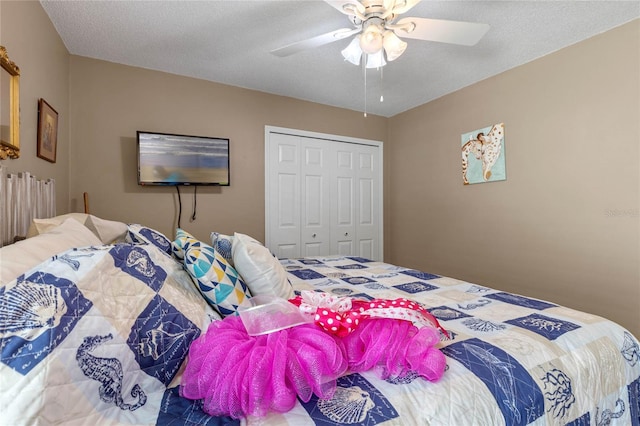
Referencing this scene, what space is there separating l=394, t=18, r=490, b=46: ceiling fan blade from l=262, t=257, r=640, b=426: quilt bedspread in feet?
4.62

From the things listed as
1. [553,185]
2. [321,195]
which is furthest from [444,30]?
[321,195]

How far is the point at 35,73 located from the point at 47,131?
0.35 metres

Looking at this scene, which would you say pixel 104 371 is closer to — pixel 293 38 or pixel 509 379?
pixel 509 379

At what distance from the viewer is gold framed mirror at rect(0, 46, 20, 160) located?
4.47 ft

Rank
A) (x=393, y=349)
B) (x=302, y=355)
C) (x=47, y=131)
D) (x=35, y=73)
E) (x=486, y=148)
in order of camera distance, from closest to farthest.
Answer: (x=302, y=355), (x=393, y=349), (x=35, y=73), (x=47, y=131), (x=486, y=148)

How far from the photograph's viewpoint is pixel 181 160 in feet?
9.34

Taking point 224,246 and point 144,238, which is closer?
point 144,238

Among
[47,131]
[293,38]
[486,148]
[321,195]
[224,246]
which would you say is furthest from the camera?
[321,195]

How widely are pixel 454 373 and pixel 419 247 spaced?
301 centimetres

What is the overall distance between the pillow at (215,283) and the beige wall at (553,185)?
102 inches

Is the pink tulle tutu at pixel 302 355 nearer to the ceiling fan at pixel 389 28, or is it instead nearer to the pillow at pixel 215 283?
the pillow at pixel 215 283

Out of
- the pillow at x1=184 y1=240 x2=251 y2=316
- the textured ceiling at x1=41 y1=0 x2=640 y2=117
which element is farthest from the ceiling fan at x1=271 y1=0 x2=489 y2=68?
the pillow at x1=184 y1=240 x2=251 y2=316

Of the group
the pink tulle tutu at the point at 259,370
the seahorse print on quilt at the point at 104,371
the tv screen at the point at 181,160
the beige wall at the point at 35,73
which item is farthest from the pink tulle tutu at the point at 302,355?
the tv screen at the point at 181,160

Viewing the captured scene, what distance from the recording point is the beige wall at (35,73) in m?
1.52
